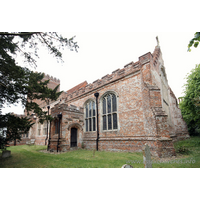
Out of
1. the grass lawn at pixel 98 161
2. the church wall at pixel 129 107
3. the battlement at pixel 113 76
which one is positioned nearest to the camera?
the grass lawn at pixel 98 161

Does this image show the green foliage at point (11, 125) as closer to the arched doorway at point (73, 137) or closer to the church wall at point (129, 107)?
the arched doorway at point (73, 137)

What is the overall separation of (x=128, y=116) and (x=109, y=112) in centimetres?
219

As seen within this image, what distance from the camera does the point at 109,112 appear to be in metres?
10.9

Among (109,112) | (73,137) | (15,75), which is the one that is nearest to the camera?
(15,75)

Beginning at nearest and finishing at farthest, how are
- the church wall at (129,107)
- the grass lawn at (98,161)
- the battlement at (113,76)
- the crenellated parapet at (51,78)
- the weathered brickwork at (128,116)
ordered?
the grass lawn at (98,161), the weathered brickwork at (128,116), the church wall at (129,107), the battlement at (113,76), the crenellated parapet at (51,78)

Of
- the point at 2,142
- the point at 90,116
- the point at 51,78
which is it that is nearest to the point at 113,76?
the point at 90,116

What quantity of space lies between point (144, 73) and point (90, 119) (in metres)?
7.30

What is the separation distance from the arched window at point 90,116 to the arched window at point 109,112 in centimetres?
152

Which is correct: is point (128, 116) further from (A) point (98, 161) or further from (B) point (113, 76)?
(A) point (98, 161)

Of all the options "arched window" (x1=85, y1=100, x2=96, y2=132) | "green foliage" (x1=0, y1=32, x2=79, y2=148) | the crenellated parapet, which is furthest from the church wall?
the crenellated parapet

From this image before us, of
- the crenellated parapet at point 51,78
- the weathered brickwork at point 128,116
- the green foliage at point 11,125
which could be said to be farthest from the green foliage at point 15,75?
the crenellated parapet at point 51,78

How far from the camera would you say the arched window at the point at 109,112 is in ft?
34.0

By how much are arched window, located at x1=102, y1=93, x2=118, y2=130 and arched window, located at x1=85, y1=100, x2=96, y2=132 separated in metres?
1.52

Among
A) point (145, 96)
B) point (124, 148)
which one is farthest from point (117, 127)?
point (145, 96)
